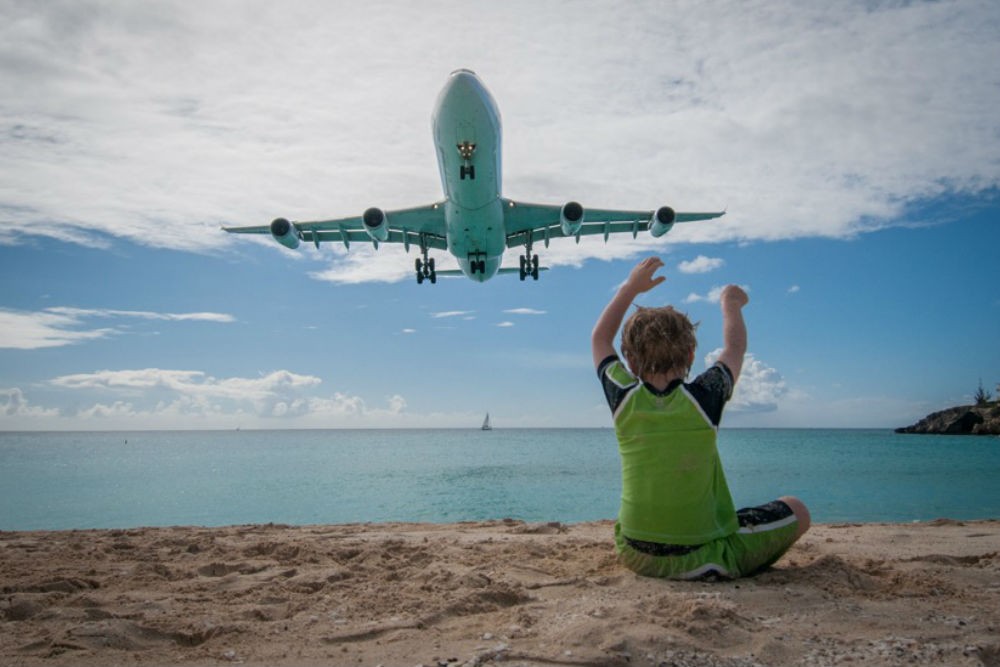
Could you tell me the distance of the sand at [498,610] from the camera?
9.45 ft

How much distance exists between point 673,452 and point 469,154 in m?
16.1

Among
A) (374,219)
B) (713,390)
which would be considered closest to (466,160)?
(374,219)

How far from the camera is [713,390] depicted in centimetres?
357

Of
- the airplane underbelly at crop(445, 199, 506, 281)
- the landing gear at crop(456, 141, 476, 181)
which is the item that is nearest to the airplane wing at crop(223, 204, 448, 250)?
the airplane underbelly at crop(445, 199, 506, 281)

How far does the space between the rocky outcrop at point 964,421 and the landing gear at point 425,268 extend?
134 m

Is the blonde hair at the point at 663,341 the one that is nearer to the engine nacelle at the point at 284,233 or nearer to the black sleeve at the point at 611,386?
the black sleeve at the point at 611,386

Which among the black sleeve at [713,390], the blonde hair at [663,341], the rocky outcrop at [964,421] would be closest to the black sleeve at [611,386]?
the blonde hair at [663,341]

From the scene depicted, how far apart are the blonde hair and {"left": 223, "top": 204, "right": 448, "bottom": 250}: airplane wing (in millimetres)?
19108

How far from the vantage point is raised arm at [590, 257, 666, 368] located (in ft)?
12.7

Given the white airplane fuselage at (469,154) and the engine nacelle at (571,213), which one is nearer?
the white airplane fuselage at (469,154)

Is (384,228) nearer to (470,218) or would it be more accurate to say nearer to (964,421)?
(470,218)

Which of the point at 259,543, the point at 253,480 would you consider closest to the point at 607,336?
the point at 259,543

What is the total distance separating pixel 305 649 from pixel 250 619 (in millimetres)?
750

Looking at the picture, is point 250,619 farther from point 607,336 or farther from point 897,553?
point 897,553
